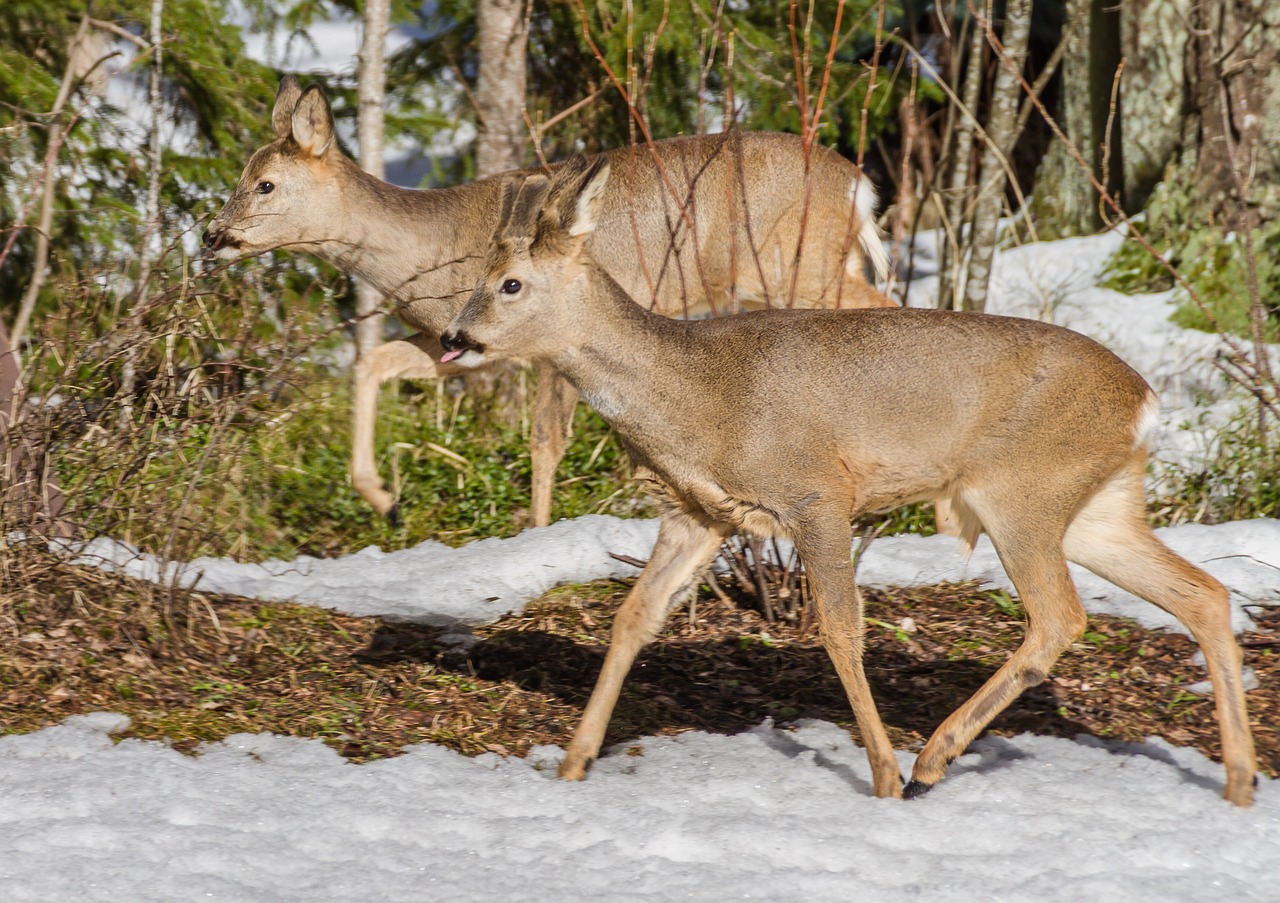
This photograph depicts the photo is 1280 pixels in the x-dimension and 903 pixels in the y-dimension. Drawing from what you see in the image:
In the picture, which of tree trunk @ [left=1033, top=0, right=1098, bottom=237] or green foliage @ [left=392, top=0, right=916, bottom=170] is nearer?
green foliage @ [left=392, top=0, right=916, bottom=170]

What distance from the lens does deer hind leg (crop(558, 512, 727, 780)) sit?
464 cm

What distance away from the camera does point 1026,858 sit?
399 centimetres

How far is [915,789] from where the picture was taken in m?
4.40

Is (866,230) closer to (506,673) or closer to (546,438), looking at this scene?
(546,438)

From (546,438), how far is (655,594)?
2.56 m

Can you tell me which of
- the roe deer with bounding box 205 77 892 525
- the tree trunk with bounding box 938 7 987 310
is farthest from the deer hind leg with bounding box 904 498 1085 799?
the tree trunk with bounding box 938 7 987 310

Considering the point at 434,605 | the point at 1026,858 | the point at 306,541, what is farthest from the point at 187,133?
the point at 1026,858

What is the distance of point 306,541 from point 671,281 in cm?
213

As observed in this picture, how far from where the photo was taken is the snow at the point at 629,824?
3.76 meters

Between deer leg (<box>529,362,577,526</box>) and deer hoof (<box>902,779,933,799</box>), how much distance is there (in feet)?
10.00

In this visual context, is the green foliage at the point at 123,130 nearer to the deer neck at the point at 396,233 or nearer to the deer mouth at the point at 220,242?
the deer mouth at the point at 220,242

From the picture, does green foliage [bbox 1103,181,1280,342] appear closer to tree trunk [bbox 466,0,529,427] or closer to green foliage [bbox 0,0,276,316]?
tree trunk [bbox 466,0,529,427]

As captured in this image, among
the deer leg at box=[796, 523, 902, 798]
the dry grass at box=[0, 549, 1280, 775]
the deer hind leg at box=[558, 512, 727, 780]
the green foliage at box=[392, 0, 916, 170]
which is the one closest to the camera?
the deer leg at box=[796, 523, 902, 798]

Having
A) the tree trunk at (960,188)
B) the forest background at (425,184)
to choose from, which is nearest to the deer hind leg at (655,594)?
the forest background at (425,184)
